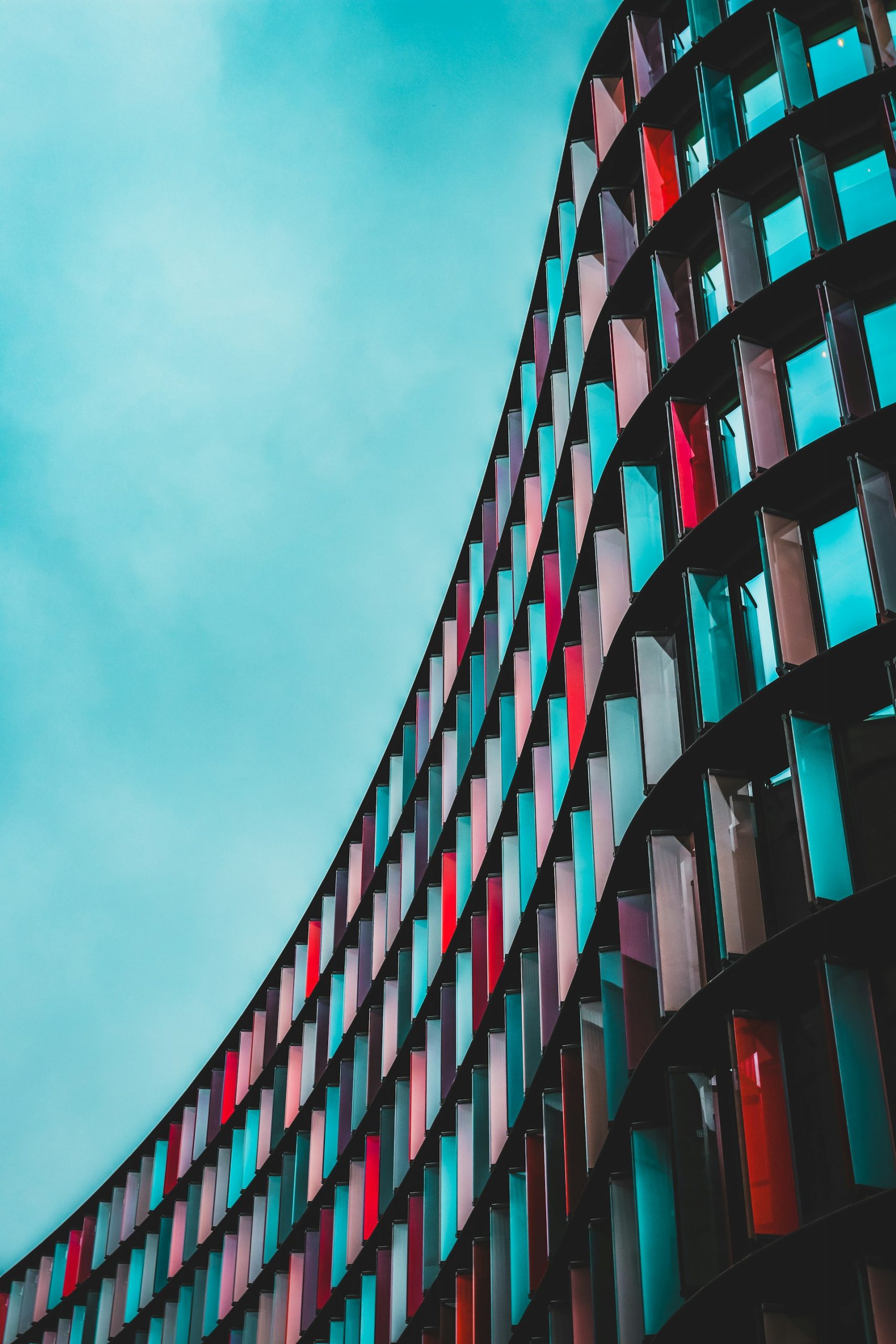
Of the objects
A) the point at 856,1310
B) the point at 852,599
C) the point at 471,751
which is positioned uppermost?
the point at 471,751

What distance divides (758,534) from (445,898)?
1825cm

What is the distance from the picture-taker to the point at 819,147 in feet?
70.9

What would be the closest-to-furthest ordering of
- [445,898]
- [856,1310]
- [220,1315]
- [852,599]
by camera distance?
[856,1310], [852,599], [445,898], [220,1315]

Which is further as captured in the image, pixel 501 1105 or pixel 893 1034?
pixel 501 1105

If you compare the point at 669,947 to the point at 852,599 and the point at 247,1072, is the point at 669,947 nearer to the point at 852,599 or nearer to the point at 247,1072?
the point at 852,599

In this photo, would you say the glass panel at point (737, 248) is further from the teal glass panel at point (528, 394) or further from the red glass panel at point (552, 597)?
the teal glass panel at point (528, 394)

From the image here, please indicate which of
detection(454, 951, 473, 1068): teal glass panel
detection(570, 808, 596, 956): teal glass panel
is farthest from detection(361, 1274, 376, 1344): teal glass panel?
detection(570, 808, 596, 956): teal glass panel

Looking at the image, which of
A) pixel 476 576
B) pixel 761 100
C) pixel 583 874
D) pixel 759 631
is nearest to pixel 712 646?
pixel 759 631

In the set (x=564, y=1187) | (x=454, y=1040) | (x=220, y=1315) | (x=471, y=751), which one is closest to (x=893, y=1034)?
(x=564, y=1187)

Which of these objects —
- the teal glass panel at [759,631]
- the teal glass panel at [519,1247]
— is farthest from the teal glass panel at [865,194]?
the teal glass panel at [519,1247]

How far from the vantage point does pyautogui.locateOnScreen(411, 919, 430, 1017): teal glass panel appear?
119 ft

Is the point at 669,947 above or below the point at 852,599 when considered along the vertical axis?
below

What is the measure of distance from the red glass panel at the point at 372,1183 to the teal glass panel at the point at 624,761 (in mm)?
17487

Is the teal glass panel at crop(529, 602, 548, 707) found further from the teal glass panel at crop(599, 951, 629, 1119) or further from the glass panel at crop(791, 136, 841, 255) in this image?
the glass panel at crop(791, 136, 841, 255)
